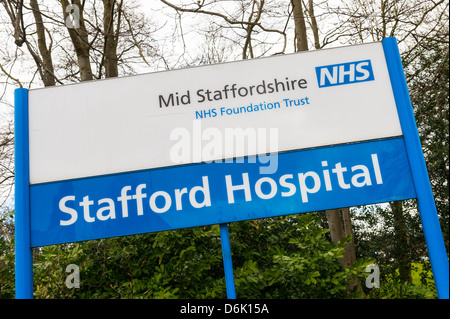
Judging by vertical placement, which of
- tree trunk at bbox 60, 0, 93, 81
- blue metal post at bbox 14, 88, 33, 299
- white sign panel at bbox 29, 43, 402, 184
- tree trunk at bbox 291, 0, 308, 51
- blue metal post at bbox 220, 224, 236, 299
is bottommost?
blue metal post at bbox 220, 224, 236, 299

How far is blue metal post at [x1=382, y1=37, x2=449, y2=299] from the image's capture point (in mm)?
2980


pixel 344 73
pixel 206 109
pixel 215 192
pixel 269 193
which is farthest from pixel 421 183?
pixel 206 109

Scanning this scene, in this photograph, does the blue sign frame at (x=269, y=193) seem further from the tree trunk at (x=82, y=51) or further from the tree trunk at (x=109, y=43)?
the tree trunk at (x=109, y=43)

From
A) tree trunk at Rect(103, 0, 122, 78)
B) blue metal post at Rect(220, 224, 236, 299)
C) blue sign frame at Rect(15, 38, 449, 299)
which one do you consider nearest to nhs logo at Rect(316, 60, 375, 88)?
blue sign frame at Rect(15, 38, 449, 299)

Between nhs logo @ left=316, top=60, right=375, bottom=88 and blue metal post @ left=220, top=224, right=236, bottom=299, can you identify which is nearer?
blue metal post @ left=220, top=224, right=236, bottom=299

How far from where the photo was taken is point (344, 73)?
3.30m

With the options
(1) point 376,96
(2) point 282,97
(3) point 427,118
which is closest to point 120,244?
(2) point 282,97

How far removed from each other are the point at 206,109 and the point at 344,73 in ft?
3.76

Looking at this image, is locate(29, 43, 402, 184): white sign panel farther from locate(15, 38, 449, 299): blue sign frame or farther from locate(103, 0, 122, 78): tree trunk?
locate(103, 0, 122, 78): tree trunk

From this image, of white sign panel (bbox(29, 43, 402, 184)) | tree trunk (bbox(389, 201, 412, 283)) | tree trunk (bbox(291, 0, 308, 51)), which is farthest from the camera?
tree trunk (bbox(389, 201, 412, 283))

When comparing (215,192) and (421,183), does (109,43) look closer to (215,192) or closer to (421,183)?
(215,192)

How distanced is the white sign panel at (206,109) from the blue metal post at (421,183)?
7 centimetres

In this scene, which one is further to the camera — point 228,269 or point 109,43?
point 109,43

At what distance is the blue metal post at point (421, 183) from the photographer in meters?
2.98
